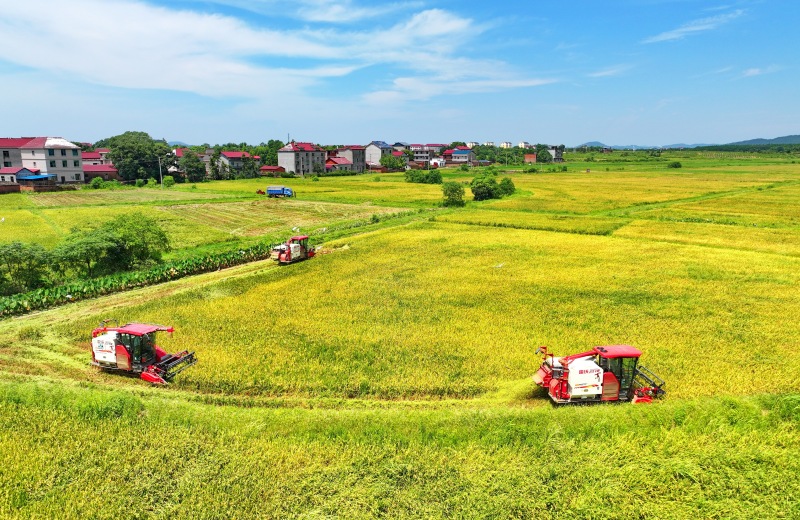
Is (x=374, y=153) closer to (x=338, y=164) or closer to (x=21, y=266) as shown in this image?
(x=338, y=164)

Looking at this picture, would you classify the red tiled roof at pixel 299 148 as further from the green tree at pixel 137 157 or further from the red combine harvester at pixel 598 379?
the red combine harvester at pixel 598 379

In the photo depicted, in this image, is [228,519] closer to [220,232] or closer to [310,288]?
[310,288]

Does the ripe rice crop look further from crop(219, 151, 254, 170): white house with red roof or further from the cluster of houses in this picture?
crop(219, 151, 254, 170): white house with red roof

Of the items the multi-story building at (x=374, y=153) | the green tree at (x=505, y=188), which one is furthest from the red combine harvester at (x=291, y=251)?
the multi-story building at (x=374, y=153)

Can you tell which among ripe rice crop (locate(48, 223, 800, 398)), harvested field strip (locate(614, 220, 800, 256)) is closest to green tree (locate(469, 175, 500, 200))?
harvested field strip (locate(614, 220, 800, 256))

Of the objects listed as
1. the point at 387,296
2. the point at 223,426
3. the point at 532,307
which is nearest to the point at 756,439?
the point at 532,307

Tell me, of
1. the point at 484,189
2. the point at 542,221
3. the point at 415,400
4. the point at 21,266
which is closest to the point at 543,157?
the point at 484,189
